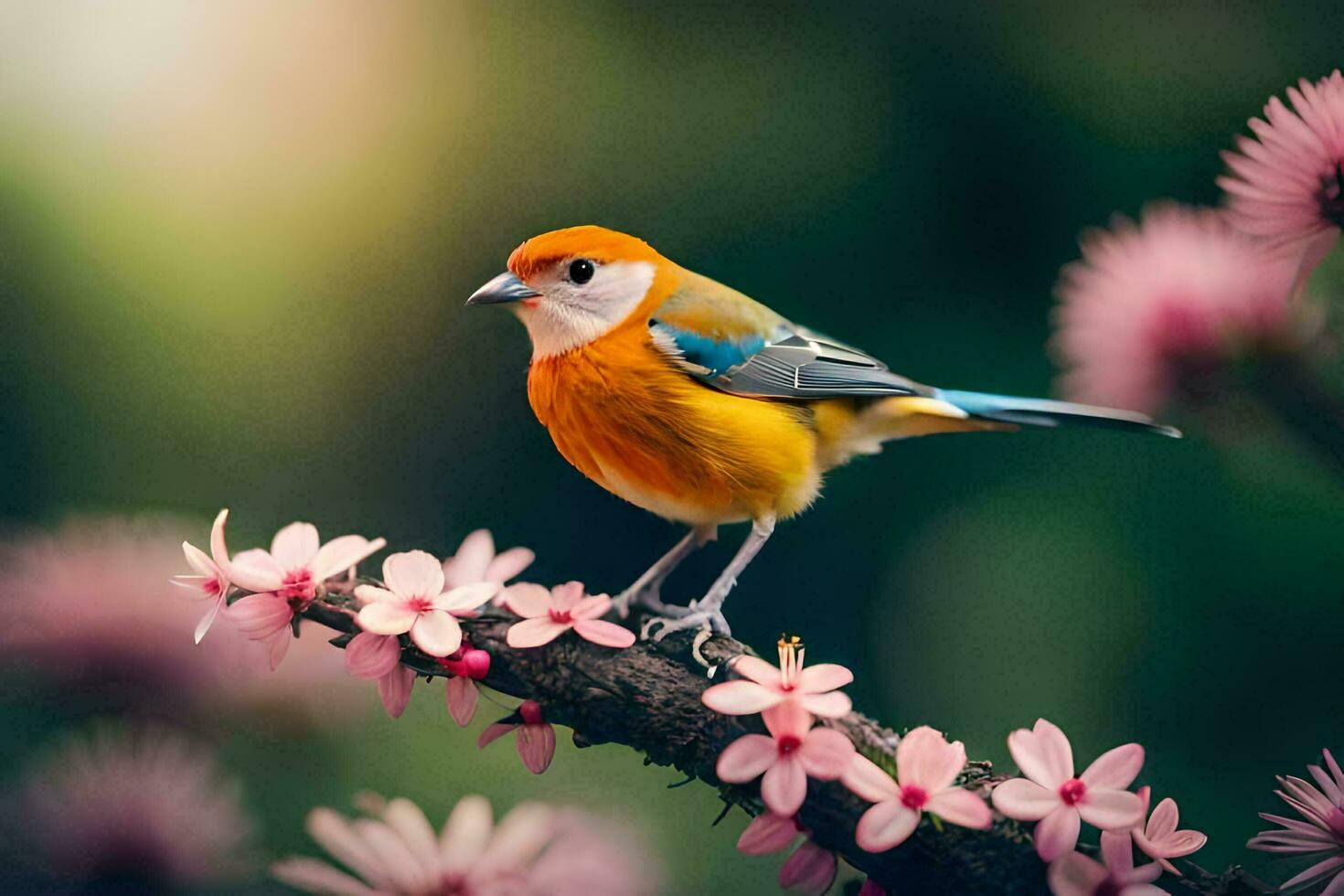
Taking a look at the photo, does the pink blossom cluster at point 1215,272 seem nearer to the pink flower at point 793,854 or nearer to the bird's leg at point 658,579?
the bird's leg at point 658,579

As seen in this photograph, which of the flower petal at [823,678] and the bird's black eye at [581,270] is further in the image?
the bird's black eye at [581,270]

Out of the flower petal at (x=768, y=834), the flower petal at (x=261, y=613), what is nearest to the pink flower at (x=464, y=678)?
the flower petal at (x=261, y=613)

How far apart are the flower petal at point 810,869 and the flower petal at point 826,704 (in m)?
0.12

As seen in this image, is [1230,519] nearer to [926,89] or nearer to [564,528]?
[926,89]

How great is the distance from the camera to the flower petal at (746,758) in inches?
29.4

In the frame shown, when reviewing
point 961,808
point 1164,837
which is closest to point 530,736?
point 961,808

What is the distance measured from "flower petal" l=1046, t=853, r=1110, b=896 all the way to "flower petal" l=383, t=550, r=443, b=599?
45 centimetres

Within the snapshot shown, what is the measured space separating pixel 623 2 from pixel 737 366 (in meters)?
0.51

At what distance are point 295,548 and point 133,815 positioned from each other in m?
0.43

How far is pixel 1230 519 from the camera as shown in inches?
48.7

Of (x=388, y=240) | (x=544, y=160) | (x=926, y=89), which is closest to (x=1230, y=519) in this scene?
(x=926, y=89)

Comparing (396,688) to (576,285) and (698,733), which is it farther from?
(576,285)

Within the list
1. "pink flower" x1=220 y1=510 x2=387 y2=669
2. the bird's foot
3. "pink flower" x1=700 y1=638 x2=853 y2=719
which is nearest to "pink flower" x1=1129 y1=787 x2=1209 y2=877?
"pink flower" x1=700 y1=638 x2=853 y2=719

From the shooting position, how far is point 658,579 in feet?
3.59
